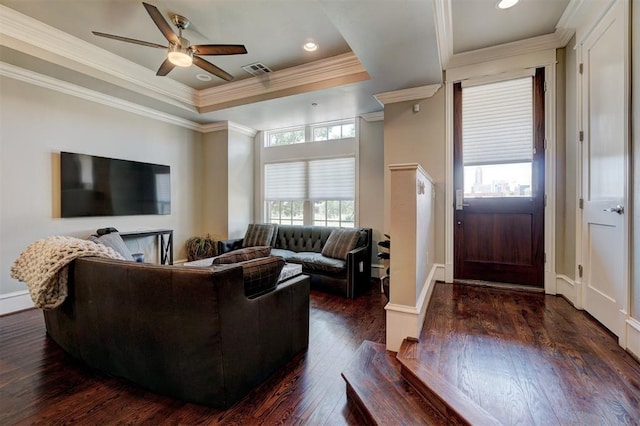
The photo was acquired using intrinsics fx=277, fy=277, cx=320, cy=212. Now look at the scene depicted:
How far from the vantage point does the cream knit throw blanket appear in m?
1.91

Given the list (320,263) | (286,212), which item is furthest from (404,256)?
(286,212)

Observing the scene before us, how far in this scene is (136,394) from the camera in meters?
1.82

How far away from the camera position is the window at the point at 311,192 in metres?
5.02

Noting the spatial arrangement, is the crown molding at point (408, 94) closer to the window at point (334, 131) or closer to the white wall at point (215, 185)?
the window at point (334, 131)

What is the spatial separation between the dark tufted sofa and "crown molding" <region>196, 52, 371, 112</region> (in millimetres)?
2187

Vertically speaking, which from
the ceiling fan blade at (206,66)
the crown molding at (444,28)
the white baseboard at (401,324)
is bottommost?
the white baseboard at (401,324)

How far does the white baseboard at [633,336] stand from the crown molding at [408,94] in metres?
2.91

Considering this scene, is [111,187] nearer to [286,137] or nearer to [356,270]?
[286,137]

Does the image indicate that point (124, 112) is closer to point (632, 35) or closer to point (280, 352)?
point (280, 352)

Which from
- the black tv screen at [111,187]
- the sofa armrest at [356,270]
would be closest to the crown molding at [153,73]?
the black tv screen at [111,187]

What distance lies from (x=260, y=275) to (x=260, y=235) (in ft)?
10.8

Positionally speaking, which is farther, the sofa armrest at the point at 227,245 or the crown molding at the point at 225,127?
the crown molding at the point at 225,127

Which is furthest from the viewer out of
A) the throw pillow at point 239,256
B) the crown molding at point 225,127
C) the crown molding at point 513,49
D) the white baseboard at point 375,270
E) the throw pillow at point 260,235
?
the crown molding at point 225,127

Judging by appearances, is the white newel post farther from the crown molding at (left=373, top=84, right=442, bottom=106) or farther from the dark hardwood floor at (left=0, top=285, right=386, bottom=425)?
the crown molding at (left=373, top=84, right=442, bottom=106)
